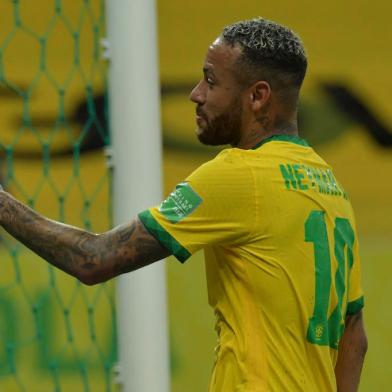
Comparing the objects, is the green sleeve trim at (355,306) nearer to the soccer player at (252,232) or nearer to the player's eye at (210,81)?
the soccer player at (252,232)

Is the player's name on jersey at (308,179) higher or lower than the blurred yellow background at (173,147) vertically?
higher

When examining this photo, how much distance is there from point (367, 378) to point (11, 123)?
110 cm

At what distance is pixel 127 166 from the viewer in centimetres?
178

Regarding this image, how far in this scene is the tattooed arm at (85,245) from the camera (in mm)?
1317

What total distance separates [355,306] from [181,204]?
0.31 meters

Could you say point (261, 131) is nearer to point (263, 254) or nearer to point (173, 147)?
point (263, 254)

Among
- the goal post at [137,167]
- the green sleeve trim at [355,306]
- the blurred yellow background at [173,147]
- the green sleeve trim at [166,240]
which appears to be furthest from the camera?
the blurred yellow background at [173,147]

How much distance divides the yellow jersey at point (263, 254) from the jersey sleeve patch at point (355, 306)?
9 cm

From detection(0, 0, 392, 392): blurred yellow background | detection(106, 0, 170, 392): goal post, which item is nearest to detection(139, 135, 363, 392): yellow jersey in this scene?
detection(106, 0, 170, 392): goal post

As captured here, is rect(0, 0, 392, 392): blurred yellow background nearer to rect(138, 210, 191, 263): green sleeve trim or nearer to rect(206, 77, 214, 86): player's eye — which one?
rect(206, 77, 214, 86): player's eye

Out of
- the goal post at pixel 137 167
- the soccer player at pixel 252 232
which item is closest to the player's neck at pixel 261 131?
the soccer player at pixel 252 232

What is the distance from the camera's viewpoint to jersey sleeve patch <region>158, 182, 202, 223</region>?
51.9 inches

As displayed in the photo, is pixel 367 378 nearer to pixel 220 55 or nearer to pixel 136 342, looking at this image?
pixel 136 342

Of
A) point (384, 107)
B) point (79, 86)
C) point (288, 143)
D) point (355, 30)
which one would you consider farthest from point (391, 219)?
point (288, 143)
